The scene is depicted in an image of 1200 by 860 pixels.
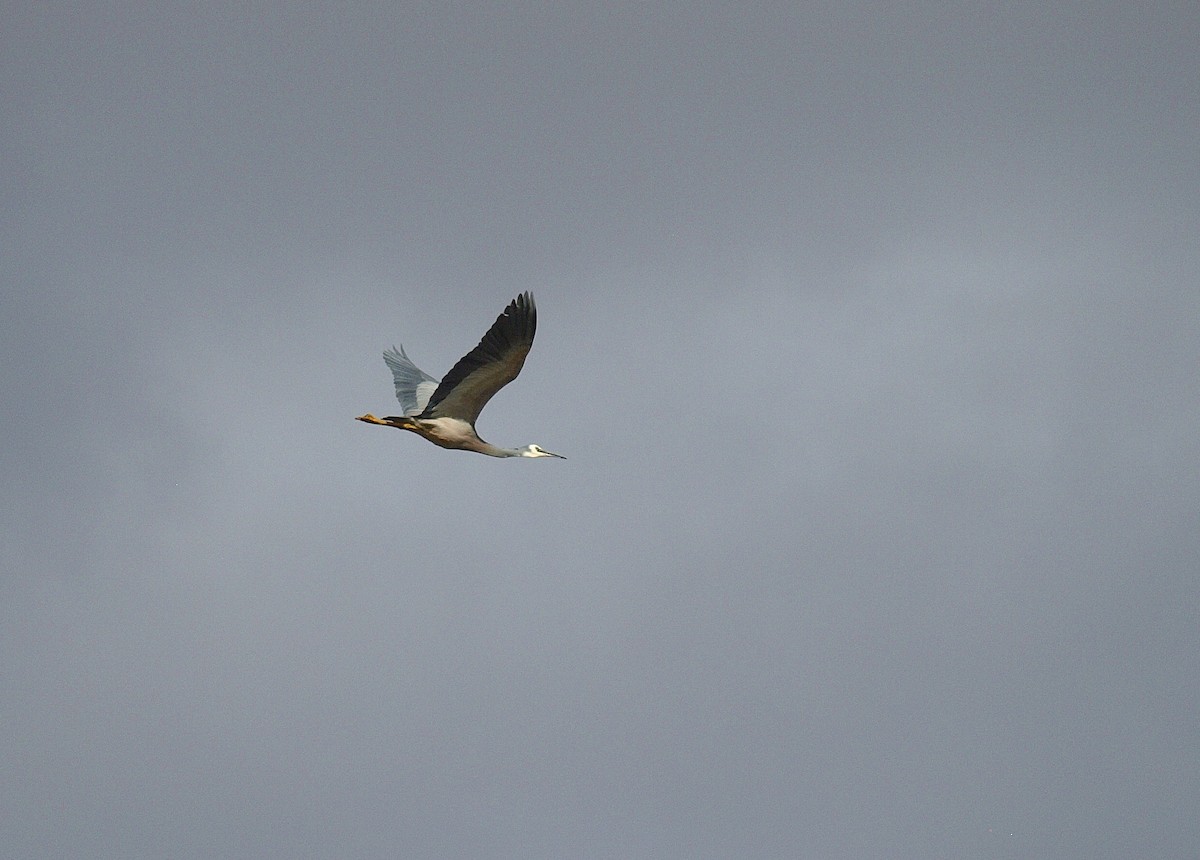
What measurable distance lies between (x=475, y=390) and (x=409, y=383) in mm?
6387

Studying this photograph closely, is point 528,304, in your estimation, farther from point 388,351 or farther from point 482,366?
point 388,351

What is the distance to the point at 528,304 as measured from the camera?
141ft

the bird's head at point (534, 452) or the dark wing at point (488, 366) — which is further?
the bird's head at point (534, 452)

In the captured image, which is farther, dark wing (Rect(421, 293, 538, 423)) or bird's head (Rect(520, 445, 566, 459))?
bird's head (Rect(520, 445, 566, 459))

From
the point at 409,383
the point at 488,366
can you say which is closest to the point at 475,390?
the point at 488,366

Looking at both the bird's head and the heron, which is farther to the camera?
the bird's head

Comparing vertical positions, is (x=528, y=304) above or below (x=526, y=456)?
above

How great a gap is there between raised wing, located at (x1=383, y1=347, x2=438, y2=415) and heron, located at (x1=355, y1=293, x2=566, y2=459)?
52 mm

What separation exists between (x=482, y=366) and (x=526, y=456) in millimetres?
4720

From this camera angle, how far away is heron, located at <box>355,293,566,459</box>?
4316 cm

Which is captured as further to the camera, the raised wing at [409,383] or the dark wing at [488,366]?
the raised wing at [409,383]

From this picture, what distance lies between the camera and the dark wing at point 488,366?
141ft

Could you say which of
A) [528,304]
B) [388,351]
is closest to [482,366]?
[528,304]

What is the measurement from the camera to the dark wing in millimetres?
43031
